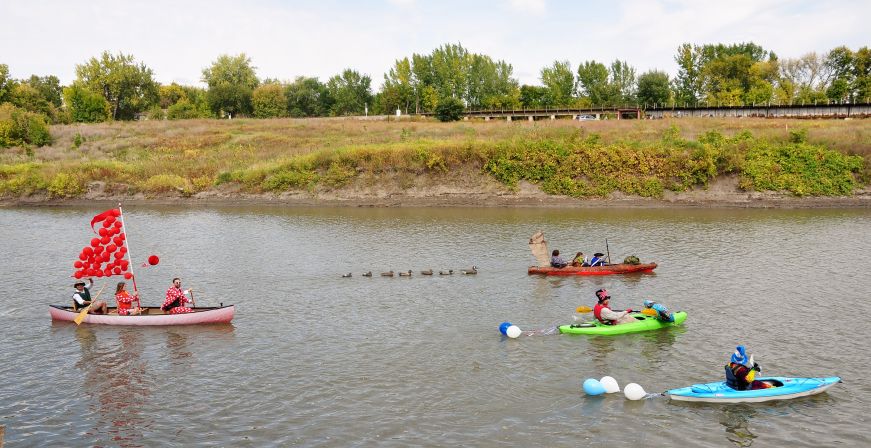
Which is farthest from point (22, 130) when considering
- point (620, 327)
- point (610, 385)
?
point (610, 385)

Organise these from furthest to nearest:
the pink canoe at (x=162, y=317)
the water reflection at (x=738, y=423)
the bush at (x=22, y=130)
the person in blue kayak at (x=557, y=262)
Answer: the bush at (x=22, y=130)
the person in blue kayak at (x=557, y=262)
the pink canoe at (x=162, y=317)
the water reflection at (x=738, y=423)

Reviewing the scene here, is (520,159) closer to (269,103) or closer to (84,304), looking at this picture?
(84,304)

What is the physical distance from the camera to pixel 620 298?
29891mm

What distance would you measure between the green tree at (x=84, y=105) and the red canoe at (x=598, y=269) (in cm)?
9625

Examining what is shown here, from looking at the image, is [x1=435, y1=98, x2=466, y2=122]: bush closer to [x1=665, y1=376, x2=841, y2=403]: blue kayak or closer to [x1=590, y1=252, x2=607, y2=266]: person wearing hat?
[x1=590, y1=252, x2=607, y2=266]: person wearing hat

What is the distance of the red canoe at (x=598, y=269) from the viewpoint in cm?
3372

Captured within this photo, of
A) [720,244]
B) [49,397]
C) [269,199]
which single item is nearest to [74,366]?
[49,397]

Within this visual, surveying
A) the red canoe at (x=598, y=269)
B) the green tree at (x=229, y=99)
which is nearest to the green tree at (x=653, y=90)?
the green tree at (x=229, y=99)

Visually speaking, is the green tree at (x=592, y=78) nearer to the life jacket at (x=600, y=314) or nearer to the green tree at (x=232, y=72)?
the green tree at (x=232, y=72)

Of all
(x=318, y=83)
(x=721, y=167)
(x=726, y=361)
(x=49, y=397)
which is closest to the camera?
(x=49, y=397)

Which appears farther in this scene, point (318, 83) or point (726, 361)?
point (318, 83)

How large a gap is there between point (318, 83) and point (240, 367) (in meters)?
102

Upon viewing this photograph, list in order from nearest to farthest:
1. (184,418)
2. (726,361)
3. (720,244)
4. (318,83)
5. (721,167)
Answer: (184,418)
(726,361)
(720,244)
(721,167)
(318,83)

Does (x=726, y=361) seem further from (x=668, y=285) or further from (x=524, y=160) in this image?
(x=524, y=160)
